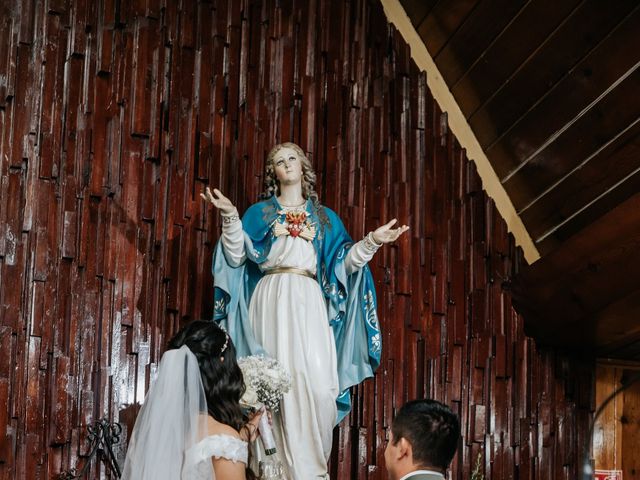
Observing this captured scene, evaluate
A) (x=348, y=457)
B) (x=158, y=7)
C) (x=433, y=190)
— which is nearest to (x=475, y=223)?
(x=433, y=190)

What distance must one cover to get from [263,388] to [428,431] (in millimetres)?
1471

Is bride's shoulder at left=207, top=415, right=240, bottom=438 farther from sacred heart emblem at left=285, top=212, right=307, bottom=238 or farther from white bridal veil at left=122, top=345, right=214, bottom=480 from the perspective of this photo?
sacred heart emblem at left=285, top=212, right=307, bottom=238

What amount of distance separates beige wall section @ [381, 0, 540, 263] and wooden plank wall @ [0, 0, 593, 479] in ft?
0.34

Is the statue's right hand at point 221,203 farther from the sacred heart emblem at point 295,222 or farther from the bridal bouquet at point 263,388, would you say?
the bridal bouquet at point 263,388

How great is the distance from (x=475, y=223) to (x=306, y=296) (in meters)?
1.79

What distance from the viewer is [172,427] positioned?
4301 millimetres

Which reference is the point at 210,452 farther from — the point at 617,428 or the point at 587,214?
the point at 617,428

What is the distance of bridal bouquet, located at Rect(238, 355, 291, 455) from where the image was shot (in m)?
4.97

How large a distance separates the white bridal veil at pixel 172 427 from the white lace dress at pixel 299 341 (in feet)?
2.86

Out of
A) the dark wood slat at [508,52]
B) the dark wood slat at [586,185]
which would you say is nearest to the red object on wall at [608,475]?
the dark wood slat at [586,185]

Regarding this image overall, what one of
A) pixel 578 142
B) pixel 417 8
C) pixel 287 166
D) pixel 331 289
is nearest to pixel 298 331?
pixel 331 289

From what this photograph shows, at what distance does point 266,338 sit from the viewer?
5.46 m

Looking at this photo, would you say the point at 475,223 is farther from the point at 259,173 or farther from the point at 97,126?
the point at 97,126

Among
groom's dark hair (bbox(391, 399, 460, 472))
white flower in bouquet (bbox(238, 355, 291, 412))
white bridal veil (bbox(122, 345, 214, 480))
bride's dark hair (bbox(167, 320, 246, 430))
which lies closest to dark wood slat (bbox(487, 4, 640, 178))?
white flower in bouquet (bbox(238, 355, 291, 412))
